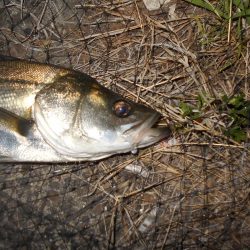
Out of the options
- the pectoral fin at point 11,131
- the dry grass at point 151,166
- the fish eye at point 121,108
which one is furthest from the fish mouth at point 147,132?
the pectoral fin at point 11,131

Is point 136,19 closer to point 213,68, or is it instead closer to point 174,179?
point 213,68

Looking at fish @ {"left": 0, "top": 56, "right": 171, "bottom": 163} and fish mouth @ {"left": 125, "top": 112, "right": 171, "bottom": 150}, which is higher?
fish @ {"left": 0, "top": 56, "right": 171, "bottom": 163}

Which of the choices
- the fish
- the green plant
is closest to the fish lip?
the fish

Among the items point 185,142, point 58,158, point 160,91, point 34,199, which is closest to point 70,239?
point 34,199

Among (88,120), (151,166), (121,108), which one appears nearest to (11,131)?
(88,120)

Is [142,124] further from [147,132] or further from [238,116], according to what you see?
[238,116]

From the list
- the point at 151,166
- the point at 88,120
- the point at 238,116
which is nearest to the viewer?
the point at 88,120

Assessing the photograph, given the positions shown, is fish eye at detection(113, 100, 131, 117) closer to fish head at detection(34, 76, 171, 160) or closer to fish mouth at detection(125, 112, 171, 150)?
fish head at detection(34, 76, 171, 160)
